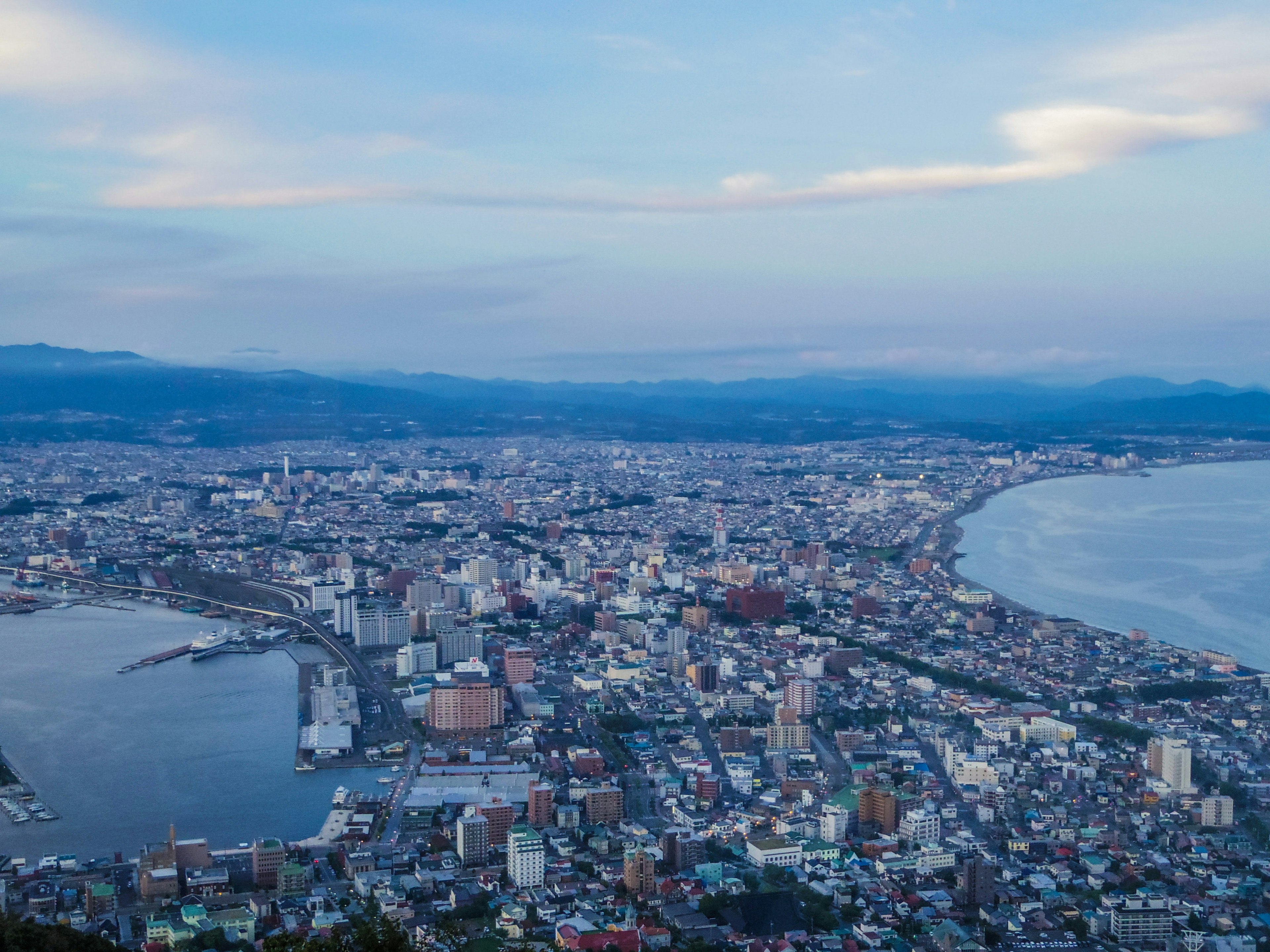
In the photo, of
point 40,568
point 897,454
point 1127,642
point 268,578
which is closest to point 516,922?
point 1127,642

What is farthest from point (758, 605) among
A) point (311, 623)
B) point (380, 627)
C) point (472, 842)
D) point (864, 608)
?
point (472, 842)

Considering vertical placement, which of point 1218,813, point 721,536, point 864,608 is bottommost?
point 1218,813

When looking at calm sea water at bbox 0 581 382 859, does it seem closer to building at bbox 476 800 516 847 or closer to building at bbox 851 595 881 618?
building at bbox 476 800 516 847

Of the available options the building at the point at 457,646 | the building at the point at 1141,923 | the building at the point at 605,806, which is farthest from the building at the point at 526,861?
the building at the point at 457,646

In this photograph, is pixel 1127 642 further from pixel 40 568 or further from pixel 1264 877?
pixel 40 568

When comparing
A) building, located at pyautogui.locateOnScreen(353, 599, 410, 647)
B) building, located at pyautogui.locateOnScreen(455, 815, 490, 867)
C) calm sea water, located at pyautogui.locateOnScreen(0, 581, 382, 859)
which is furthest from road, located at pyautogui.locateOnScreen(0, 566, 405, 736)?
building, located at pyautogui.locateOnScreen(455, 815, 490, 867)

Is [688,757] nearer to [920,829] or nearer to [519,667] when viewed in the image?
[920,829]
